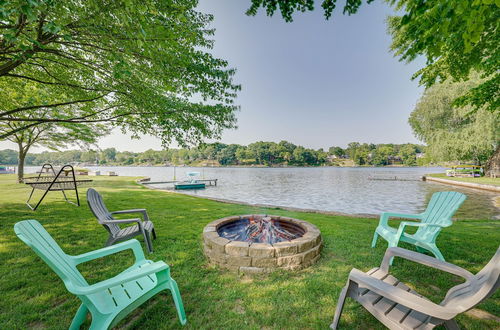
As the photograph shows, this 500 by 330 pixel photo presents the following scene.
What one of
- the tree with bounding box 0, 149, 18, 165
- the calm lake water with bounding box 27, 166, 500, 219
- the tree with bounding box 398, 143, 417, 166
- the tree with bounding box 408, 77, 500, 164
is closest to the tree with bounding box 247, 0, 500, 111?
the calm lake water with bounding box 27, 166, 500, 219

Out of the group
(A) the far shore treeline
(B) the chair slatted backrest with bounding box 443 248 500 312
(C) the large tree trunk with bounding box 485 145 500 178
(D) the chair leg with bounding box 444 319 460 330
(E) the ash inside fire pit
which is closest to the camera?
(B) the chair slatted backrest with bounding box 443 248 500 312

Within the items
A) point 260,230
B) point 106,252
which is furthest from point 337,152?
point 106,252

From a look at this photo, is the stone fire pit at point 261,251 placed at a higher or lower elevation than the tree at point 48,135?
lower

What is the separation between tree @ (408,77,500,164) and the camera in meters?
19.4

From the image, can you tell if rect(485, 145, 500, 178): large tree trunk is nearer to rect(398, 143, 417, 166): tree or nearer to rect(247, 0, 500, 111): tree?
rect(247, 0, 500, 111): tree

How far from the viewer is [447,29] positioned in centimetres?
238

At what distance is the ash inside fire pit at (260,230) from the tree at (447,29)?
3.31 m

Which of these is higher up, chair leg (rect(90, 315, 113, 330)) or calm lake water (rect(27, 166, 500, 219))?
chair leg (rect(90, 315, 113, 330))

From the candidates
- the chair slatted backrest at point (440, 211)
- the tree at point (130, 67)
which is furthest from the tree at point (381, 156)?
the tree at point (130, 67)

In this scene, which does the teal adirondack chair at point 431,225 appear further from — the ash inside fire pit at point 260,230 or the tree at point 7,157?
the tree at point 7,157

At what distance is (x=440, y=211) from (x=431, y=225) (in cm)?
73

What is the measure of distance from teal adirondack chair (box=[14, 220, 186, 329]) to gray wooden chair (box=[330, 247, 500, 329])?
5.51 ft

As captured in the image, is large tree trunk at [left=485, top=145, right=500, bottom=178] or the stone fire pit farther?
large tree trunk at [left=485, top=145, right=500, bottom=178]

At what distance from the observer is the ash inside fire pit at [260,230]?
3.43 m
